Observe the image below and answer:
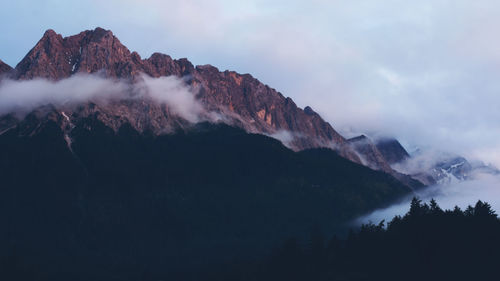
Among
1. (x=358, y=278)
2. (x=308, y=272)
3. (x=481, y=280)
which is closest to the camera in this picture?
(x=481, y=280)

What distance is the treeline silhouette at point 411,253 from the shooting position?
505 feet

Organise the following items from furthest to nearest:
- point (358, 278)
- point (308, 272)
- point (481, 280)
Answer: point (308, 272) < point (358, 278) < point (481, 280)

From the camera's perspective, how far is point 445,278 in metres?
151

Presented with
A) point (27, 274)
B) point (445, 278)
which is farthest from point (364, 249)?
point (27, 274)

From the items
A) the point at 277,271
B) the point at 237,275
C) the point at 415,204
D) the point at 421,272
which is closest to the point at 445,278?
the point at 421,272

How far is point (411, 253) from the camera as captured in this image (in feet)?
531

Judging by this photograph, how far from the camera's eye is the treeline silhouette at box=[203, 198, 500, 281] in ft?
505

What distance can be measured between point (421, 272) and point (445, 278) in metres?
6.27

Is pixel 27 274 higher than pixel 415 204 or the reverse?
the reverse

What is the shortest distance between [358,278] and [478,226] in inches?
1247

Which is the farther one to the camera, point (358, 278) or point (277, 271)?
point (277, 271)

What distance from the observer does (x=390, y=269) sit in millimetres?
161250

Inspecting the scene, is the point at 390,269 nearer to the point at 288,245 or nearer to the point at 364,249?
the point at 364,249

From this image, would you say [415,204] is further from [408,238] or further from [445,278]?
[445,278]
